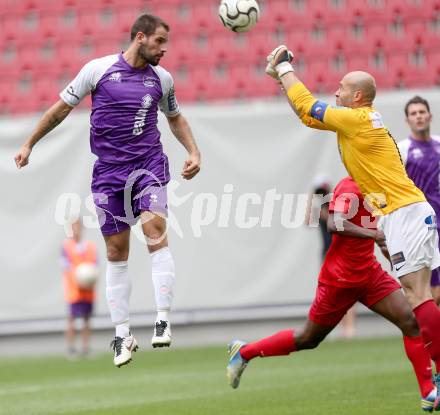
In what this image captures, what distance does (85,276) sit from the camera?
15297mm

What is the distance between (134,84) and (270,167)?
7.79 meters

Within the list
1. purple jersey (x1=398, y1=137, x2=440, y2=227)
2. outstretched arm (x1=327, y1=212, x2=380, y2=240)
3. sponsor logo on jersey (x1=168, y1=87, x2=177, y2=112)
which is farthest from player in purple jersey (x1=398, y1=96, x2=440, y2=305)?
sponsor logo on jersey (x1=168, y1=87, x2=177, y2=112)

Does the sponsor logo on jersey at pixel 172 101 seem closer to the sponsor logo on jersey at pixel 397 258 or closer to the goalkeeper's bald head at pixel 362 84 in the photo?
the goalkeeper's bald head at pixel 362 84

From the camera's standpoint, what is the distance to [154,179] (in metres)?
8.05

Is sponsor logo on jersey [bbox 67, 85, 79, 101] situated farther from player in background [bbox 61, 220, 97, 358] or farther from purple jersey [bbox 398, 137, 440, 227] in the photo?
player in background [bbox 61, 220, 97, 358]

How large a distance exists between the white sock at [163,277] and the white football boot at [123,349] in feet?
1.12

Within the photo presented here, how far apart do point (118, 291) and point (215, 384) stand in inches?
123

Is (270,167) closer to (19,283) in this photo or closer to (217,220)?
(217,220)

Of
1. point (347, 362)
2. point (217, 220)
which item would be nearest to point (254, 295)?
point (217, 220)

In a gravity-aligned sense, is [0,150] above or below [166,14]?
below

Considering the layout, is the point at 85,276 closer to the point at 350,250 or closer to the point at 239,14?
the point at 350,250

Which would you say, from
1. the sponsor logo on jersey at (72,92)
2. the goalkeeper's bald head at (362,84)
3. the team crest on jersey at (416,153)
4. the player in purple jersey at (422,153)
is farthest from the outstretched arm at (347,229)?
the team crest on jersey at (416,153)

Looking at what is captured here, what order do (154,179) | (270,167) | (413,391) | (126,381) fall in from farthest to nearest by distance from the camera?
1. (270,167)
2. (126,381)
3. (413,391)
4. (154,179)

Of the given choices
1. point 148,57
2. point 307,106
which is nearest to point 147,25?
point 148,57
